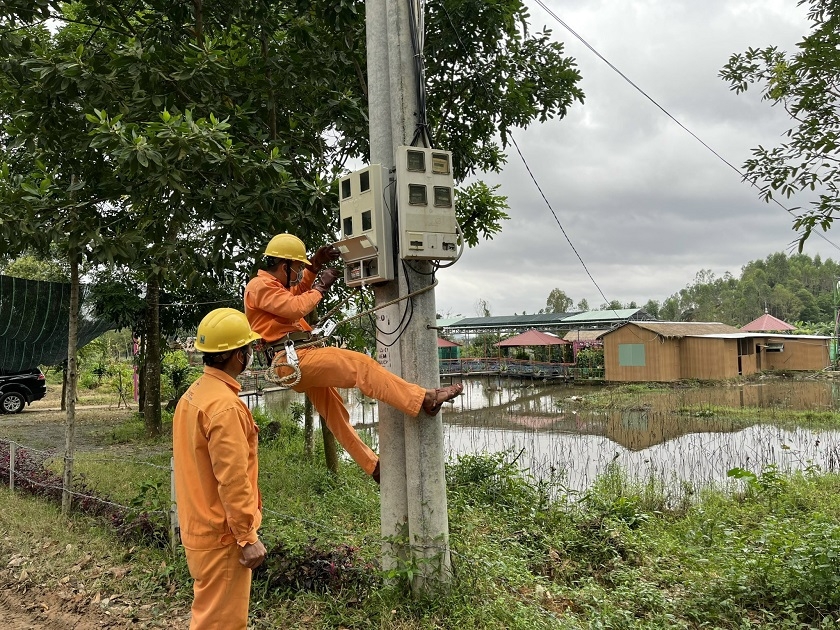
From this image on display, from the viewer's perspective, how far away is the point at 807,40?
11.3ft

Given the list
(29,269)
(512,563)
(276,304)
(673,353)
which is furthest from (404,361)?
(673,353)

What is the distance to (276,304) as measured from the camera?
3.54 meters

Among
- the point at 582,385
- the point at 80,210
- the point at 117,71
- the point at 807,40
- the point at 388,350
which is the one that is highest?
the point at 117,71

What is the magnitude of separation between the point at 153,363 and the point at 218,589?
32.1 feet

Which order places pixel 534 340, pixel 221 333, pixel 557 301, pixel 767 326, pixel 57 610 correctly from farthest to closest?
1. pixel 557 301
2. pixel 767 326
3. pixel 534 340
4. pixel 57 610
5. pixel 221 333

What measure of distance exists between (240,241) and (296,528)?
2.34 m

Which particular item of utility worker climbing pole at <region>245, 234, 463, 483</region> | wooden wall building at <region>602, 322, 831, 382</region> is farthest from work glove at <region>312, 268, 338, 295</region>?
wooden wall building at <region>602, 322, 831, 382</region>

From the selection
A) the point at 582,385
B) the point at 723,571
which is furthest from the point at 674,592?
the point at 582,385

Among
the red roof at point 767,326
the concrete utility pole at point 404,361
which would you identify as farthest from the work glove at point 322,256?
the red roof at point 767,326

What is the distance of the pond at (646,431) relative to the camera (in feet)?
31.2

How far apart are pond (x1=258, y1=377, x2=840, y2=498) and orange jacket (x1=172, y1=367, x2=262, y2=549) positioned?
5227 mm

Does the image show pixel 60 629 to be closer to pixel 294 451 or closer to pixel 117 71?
pixel 117 71

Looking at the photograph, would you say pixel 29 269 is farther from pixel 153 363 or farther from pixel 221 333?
pixel 221 333

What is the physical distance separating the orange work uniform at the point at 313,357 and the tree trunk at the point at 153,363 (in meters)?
8.44
